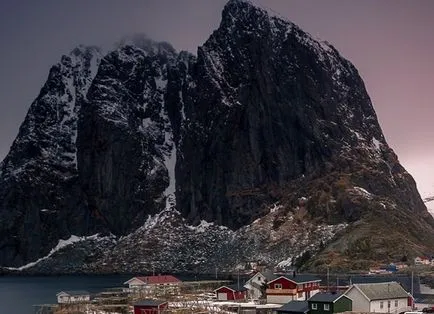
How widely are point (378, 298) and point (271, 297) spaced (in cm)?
2120

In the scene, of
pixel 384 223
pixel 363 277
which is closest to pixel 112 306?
pixel 363 277

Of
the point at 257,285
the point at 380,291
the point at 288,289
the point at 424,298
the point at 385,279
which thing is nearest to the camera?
the point at 380,291

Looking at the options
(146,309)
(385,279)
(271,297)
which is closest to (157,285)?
(271,297)

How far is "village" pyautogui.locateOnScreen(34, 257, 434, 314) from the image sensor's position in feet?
236

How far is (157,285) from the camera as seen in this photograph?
397 feet

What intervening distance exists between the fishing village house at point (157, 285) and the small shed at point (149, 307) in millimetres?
26238

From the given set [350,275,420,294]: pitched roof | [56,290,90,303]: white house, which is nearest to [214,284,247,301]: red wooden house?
[350,275,420,294]: pitched roof

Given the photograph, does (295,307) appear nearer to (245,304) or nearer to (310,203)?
(245,304)

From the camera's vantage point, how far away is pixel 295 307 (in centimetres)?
7250

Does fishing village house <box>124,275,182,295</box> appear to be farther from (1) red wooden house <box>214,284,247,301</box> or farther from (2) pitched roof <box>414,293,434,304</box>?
(2) pitched roof <box>414,293,434,304</box>

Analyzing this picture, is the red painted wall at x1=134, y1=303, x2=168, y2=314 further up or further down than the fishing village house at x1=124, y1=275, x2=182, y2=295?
further down

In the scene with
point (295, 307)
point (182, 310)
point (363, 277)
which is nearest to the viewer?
point (295, 307)

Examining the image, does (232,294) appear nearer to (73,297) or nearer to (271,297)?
(271,297)

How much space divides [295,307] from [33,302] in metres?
64.6
